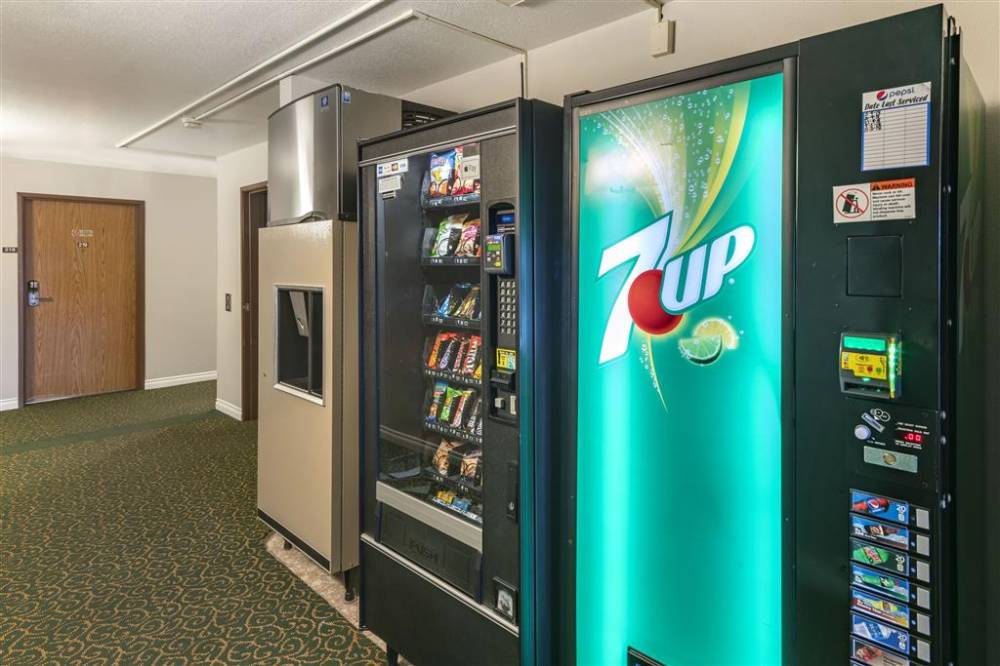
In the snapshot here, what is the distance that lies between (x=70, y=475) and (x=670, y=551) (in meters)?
4.30

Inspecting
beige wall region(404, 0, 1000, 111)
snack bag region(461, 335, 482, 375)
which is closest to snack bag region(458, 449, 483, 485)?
snack bag region(461, 335, 482, 375)

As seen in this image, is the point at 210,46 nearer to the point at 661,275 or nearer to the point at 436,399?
the point at 436,399

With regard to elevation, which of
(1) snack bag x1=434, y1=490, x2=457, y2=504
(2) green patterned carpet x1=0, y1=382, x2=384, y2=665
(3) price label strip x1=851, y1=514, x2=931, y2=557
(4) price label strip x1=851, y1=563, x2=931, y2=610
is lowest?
(2) green patterned carpet x1=0, y1=382, x2=384, y2=665

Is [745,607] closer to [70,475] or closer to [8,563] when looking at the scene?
[8,563]

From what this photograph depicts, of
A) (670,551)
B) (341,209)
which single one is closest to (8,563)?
(341,209)

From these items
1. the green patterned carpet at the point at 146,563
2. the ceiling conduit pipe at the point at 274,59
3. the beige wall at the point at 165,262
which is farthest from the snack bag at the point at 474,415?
the beige wall at the point at 165,262

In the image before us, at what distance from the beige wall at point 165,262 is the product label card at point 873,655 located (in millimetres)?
7175

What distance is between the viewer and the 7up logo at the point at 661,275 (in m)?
1.35

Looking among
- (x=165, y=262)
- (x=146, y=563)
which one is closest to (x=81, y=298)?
(x=165, y=262)

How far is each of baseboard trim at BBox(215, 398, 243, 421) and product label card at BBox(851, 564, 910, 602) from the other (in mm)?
5406

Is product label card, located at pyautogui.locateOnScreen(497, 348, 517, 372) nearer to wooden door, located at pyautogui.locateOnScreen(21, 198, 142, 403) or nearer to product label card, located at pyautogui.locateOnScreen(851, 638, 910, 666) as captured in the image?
product label card, located at pyautogui.locateOnScreen(851, 638, 910, 666)

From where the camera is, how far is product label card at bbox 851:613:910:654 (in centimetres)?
117

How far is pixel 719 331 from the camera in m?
1.37

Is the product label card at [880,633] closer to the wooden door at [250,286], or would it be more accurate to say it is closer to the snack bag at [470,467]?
the snack bag at [470,467]
